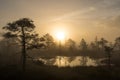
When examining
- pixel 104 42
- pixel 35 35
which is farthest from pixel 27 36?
pixel 104 42

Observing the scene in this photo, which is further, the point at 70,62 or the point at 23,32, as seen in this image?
the point at 70,62

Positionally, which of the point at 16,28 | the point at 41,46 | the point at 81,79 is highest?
the point at 16,28

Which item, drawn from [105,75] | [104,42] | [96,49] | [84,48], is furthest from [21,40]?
[96,49]

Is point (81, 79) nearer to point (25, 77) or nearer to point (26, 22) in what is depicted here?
point (25, 77)

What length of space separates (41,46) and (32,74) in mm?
5279

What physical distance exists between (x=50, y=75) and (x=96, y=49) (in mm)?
111920

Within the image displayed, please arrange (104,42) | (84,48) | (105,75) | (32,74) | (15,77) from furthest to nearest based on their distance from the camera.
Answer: (84,48)
(104,42)
(105,75)
(32,74)
(15,77)

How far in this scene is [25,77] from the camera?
1345 inches

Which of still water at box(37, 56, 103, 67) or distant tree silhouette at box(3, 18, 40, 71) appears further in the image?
still water at box(37, 56, 103, 67)

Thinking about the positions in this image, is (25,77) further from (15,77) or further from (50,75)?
(50,75)

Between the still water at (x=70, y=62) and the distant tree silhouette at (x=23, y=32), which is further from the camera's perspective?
the still water at (x=70, y=62)

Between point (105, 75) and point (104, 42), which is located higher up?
point (104, 42)

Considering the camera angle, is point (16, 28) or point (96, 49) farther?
point (96, 49)

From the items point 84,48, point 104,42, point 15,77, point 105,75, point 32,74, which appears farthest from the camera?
point 84,48
